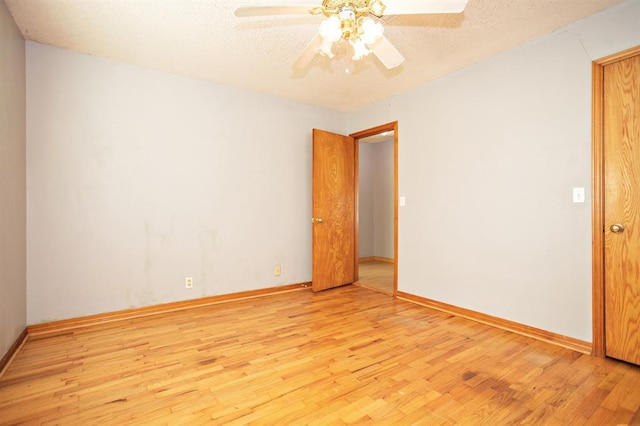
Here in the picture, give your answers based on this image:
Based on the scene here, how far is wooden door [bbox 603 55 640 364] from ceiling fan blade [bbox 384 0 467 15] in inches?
58.1

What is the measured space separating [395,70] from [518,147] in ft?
4.50

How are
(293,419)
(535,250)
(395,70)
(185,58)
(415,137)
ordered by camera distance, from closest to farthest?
(293,419)
(535,250)
(185,58)
(395,70)
(415,137)

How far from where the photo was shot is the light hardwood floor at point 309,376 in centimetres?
159

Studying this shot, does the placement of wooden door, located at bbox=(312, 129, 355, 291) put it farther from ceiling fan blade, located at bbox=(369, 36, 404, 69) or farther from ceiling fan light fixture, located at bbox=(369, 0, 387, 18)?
ceiling fan light fixture, located at bbox=(369, 0, 387, 18)

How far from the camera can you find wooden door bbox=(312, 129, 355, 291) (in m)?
4.05

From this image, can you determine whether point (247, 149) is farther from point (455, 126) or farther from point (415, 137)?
point (455, 126)

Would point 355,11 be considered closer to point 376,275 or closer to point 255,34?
point 255,34

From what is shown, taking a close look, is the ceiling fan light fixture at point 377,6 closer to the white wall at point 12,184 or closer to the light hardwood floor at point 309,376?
the light hardwood floor at point 309,376

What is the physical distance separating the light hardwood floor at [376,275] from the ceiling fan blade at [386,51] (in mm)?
2803

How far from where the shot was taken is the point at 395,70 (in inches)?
123

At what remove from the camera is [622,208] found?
2.13 m

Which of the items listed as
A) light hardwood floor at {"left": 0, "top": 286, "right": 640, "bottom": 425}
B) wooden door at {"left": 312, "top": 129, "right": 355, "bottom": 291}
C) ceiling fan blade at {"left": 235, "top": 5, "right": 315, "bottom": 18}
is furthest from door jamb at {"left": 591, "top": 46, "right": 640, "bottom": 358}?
wooden door at {"left": 312, "top": 129, "right": 355, "bottom": 291}

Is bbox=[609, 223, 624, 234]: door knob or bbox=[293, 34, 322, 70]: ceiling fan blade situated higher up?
bbox=[293, 34, 322, 70]: ceiling fan blade

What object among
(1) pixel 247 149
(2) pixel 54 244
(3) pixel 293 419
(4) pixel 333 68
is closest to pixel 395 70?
(4) pixel 333 68
